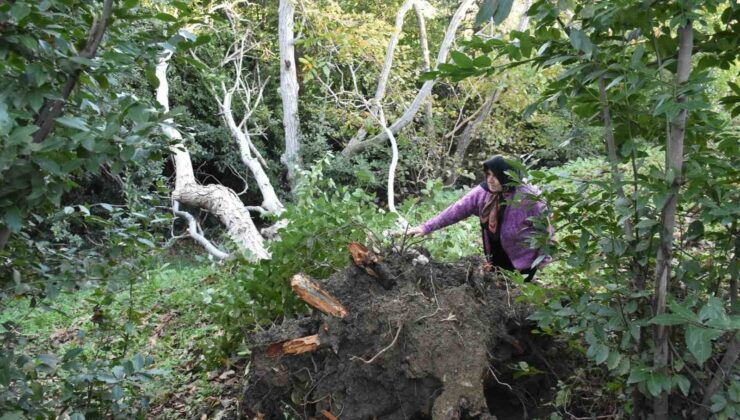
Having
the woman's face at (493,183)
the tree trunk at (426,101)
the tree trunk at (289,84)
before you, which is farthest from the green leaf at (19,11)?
the tree trunk at (426,101)

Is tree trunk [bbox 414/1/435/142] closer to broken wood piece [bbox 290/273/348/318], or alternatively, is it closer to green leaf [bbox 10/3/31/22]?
broken wood piece [bbox 290/273/348/318]

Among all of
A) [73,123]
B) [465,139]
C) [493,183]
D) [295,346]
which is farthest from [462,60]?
[465,139]

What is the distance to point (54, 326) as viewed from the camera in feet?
20.2

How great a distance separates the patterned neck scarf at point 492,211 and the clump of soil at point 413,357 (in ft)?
3.62

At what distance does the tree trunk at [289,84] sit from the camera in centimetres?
1122

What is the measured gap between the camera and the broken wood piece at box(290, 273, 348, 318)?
294cm

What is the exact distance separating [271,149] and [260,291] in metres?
11.3

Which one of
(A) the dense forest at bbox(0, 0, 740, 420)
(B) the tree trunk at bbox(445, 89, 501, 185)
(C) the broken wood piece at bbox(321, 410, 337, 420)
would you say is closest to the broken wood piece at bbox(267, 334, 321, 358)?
(A) the dense forest at bbox(0, 0, 740, 420)

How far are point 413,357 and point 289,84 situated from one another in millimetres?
9967

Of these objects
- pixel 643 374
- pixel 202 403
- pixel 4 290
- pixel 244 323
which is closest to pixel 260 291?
pixel 244 323

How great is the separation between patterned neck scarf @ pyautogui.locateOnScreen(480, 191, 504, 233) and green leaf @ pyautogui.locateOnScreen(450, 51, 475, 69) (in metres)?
2.39

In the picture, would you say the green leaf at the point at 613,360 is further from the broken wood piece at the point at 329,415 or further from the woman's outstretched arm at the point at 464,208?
the woman's outstretched arm at the point at 464,208

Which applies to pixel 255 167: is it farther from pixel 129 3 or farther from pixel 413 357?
pixel 129 3

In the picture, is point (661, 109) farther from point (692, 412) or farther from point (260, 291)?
point (260, 291)
